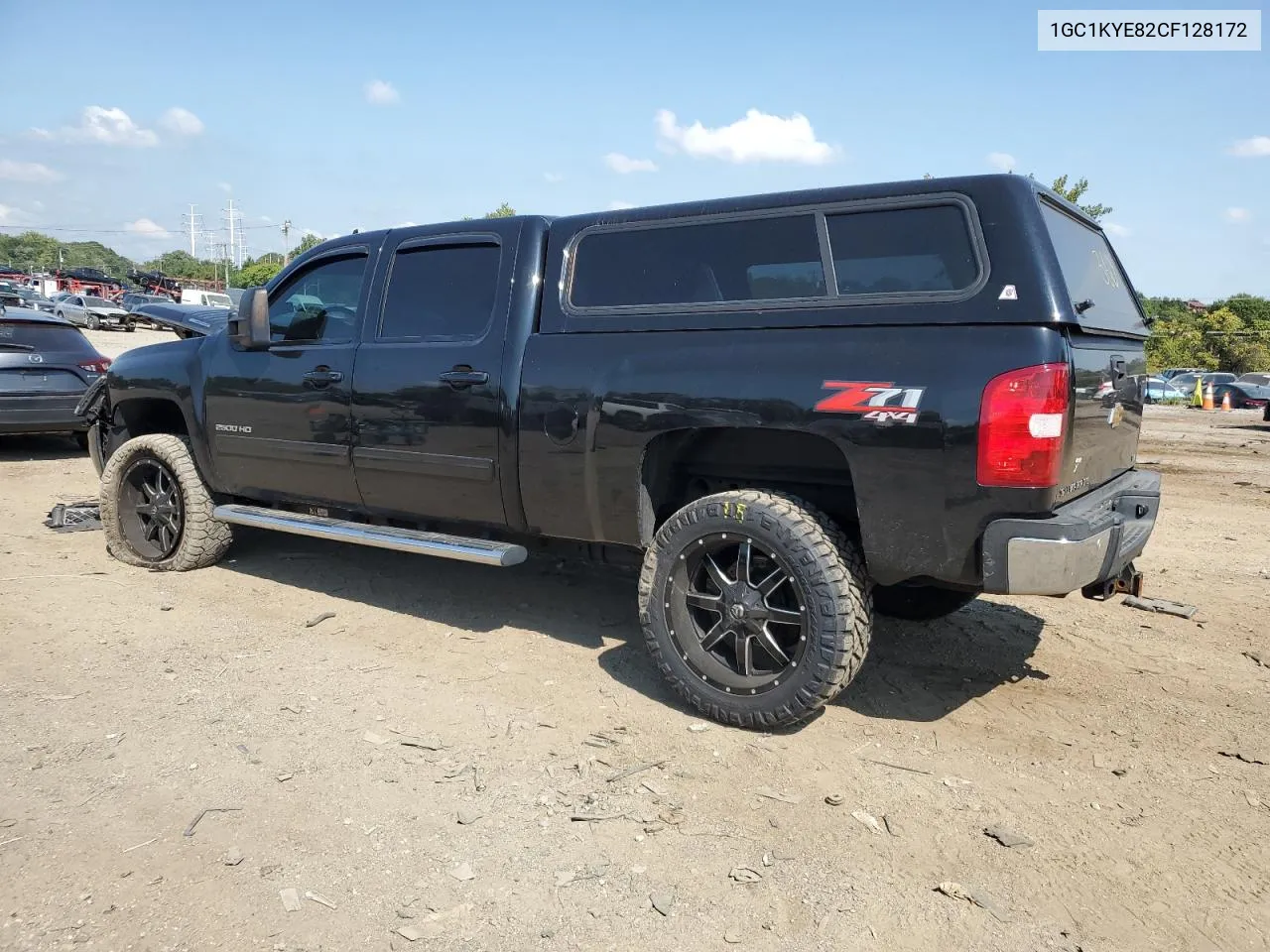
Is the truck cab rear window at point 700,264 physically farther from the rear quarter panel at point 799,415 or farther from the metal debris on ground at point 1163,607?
the metal debris on ground at point 1163,607

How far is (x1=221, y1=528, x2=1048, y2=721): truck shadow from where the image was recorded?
397 centimetres

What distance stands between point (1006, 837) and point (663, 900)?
3.71 ft

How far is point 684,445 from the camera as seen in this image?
12.3 ft

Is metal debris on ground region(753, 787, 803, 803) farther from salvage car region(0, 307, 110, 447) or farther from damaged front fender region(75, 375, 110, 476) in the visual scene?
salvage car region(0, 307, 110, 447)

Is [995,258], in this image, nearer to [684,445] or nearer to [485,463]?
[684,445]

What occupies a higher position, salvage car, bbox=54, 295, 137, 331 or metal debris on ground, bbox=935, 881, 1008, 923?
salvage car, bbox=54, 295, 137, 331

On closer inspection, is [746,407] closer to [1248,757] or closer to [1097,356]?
[1097,356]

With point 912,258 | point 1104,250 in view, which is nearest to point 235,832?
point 912,258

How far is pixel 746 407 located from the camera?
336 centimetres

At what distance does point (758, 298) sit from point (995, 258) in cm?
89

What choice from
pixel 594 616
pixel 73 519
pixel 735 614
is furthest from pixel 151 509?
pixel 735 614

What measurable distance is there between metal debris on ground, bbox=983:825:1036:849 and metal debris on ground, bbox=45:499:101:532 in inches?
249

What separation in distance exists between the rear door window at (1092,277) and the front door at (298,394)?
331 centimetres

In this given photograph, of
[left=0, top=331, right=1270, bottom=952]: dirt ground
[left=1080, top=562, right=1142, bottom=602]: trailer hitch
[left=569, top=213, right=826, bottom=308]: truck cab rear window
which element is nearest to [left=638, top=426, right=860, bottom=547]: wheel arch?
[left=569, top=213, right=826, bottom=308]: truck cab rear window
